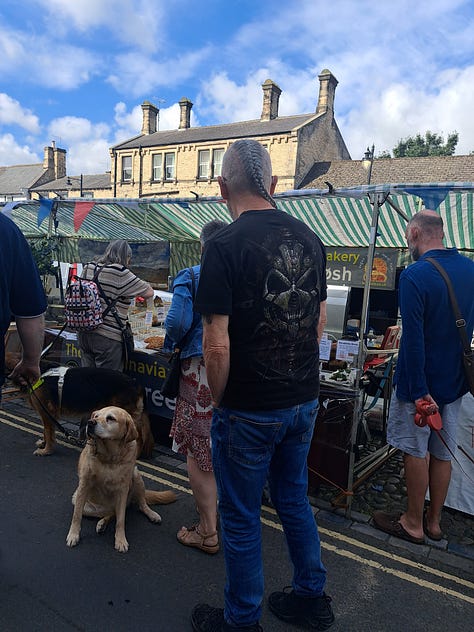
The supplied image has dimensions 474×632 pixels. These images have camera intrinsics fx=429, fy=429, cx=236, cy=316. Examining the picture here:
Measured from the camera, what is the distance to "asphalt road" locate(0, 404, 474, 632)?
2318mm

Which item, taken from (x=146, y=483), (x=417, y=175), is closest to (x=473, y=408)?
(x=146, y=483)

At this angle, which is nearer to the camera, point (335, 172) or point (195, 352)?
point (195, 352)

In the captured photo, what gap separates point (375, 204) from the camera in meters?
3.52

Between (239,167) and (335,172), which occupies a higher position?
(335,172)

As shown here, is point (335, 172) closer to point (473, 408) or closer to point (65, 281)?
point (65, 281)

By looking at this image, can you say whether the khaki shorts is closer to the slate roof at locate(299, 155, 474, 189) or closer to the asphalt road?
the asphalt road

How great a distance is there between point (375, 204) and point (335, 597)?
282 cm

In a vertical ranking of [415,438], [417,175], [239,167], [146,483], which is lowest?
[146,483]

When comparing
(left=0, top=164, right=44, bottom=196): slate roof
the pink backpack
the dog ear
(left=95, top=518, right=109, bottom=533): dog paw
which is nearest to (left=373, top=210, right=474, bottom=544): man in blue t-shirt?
the dog ear

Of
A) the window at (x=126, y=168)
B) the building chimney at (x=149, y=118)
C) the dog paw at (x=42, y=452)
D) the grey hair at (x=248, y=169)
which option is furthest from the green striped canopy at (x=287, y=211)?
the building chimney at (x=149, y=118)

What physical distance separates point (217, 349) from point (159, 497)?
225cm

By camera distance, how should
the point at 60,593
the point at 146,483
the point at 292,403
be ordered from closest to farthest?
the point at 292,403 < the point at 60,593 < the point at 146,483

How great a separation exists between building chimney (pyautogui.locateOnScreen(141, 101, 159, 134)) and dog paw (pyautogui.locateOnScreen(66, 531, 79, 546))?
1427 inches

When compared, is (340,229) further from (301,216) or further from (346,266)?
(346,266)
